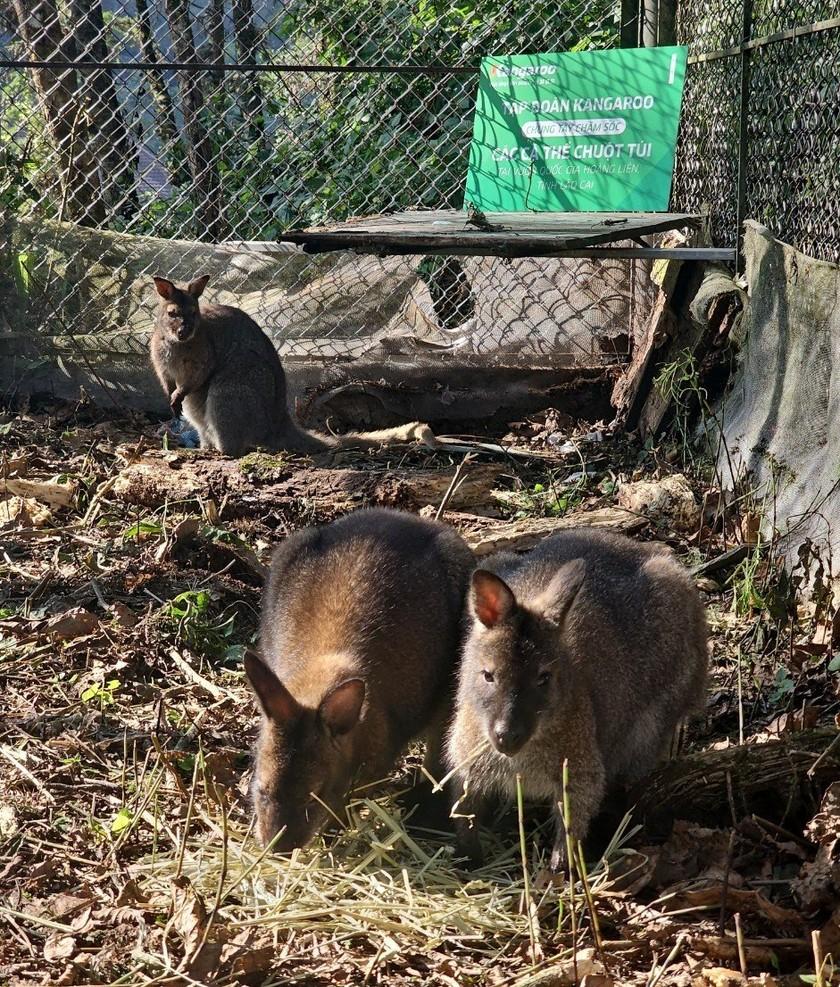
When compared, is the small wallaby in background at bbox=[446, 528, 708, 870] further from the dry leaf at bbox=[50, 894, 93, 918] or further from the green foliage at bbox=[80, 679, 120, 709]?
the green foliage at bbox=[80, 679, 120, 709]

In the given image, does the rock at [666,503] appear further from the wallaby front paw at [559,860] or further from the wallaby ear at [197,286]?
the wallaby ear at [197,286]

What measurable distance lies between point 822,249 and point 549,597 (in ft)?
9.93

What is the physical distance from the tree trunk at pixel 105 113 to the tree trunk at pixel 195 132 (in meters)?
0.49

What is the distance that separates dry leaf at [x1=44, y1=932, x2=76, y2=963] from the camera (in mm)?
3235

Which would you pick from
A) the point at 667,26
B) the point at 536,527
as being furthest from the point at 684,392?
the point at 667,26

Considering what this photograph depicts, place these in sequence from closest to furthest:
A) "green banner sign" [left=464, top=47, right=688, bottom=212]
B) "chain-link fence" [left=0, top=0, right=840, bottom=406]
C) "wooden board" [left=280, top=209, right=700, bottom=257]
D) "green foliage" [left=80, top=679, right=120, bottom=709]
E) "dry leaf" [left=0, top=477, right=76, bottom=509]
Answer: "green foliage" [left=80, top=679, right=120, bottom=709]
"wooden board" [left=280, top=209, right=700, bottom=257]
"dry leaf" [left=0, top=477, right=76, bottom=509]
"green banner sign" [left=464, top=47, right=688, bottom=212]
"chain-link fence" [left=0, top=0, right=840, bottom=406]

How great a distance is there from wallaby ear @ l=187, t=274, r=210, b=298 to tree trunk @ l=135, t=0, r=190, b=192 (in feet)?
5.44

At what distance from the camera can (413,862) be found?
3922 millimetres

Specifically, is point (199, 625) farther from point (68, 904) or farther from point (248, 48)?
point (248, 48)

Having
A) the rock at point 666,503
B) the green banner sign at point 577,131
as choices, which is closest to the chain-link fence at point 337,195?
the green banner sign at point 577,131

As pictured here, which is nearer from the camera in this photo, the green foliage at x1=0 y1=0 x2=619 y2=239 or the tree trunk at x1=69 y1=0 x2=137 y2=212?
the green foliage at x1=0 y1=0 x2=619 y2=239

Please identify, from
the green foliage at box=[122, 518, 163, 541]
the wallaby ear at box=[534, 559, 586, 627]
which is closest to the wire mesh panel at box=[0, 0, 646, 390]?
the green foliage at box=[122, 518, 163, 541]

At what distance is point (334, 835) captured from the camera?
401cm

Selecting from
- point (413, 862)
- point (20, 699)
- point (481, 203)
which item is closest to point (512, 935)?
point (413, 862)
